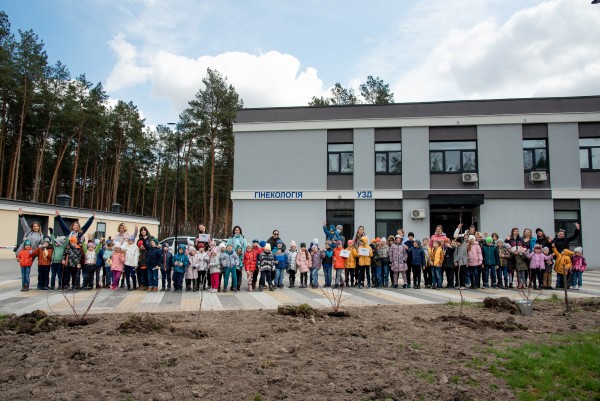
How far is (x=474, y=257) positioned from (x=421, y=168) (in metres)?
11.7

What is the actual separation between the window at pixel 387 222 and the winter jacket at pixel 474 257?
10.7 metres

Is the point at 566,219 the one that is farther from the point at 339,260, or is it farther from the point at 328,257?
the point at 328,257

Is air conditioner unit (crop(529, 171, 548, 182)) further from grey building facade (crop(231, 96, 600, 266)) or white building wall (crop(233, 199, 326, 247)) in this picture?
white building wall (crop(233, 199, 326, 247))

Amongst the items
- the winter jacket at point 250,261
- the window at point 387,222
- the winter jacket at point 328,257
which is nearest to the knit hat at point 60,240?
the winter jacket at point 250,261

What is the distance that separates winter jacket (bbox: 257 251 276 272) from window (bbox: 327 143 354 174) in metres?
12.4

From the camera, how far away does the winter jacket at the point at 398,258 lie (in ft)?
44.3

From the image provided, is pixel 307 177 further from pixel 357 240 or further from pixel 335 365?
pixel 335 365

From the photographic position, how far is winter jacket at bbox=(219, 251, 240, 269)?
12.6 meters

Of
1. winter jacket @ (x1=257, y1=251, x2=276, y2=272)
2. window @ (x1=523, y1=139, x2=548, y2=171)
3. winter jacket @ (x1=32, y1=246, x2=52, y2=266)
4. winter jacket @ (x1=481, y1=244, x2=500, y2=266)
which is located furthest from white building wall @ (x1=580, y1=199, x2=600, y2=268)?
winter jacket @ (x1=32, y1=246, x2=52, y2=266)

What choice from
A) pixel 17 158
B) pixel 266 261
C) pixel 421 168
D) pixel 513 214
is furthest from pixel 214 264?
pixel 17 158

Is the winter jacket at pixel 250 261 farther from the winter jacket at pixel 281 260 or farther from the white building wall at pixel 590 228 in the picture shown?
the white building wall at pixel 590 228

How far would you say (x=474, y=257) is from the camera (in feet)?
43.3

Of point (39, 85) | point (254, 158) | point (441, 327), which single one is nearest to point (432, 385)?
point (441, 327)

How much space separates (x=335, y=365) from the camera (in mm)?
4793
